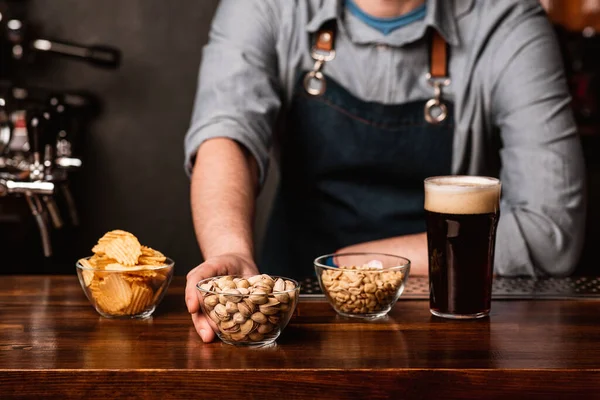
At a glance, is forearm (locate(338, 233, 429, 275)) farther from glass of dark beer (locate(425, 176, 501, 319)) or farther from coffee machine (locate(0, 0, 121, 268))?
coffee machine (locate(0, 0, 121, 268))

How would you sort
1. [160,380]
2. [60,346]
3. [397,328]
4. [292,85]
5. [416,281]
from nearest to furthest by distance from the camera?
1. [160,380]
2. [60,346]
3. [397,328]
4. [416,281]
5. [292,85]

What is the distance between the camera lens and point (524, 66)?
2.02 meters

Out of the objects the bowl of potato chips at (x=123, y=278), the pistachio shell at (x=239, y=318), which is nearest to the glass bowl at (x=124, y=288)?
the bowl of potato chips at (x=123, y=278)

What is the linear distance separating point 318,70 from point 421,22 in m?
0.27

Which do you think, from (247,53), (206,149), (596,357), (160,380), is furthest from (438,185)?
(247,53)

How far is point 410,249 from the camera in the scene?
179 cm

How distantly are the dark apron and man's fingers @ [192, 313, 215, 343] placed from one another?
97 centimetres

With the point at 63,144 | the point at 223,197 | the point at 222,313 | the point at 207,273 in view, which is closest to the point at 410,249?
the point at 223,197

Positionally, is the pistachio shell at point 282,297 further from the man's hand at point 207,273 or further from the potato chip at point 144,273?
the potato chip at point 144,273

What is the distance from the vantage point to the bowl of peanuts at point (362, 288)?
1.32m

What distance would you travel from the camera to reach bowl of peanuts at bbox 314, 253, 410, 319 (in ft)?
4.32

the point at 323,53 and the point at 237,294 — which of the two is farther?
the point at 323,53

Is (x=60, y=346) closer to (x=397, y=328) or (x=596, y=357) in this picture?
(x=397, y=328)

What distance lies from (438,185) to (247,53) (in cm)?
88
